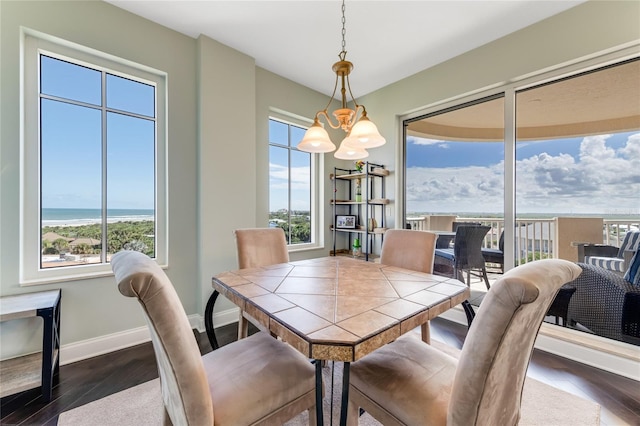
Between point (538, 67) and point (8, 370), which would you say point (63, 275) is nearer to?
point (8, 370)

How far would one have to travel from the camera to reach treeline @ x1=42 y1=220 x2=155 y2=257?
84.0 inches

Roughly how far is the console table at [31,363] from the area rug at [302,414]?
12.0 inches

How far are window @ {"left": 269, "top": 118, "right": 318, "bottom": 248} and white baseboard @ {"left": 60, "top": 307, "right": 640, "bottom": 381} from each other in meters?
1.90

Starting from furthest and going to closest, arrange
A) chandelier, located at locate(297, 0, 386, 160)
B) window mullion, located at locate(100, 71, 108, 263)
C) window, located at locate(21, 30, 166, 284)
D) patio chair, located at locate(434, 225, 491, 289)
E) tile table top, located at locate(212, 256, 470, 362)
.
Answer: patio chair, located at locate(434, 225, 491, 289), window mullion, located at locate(100, 71, 108, 263), window, located at locate(21, 30, 166, 284), chandelier, located at locate(297, 0, 386, 160), tile table top, located at locate(212, 256, 470, 362)

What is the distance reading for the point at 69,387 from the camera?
1789mm

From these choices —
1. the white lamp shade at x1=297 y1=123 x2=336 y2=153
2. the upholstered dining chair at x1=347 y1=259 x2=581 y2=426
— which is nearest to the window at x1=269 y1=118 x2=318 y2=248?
the white lamp shade at x1=297 y1=123 x2=336 y2=153

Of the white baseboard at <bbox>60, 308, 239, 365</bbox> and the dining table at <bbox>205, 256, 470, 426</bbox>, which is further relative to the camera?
the white baseboard at <bbox>60, 308, 239, 365</bbox>

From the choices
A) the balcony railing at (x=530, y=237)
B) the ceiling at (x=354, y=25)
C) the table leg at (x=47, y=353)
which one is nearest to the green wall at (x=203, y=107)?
the ceiling at (x=354, y=25)

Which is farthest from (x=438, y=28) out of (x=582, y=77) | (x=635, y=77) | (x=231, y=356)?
(x=231, y=356)

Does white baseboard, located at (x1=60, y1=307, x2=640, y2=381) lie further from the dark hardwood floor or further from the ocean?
the ocean

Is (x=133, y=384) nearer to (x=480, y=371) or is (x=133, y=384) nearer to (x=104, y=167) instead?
(x=104, y=167)

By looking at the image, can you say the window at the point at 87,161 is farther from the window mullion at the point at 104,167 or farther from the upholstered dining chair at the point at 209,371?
the upholstered dining chair at the point at 209,371

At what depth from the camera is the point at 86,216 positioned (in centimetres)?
226

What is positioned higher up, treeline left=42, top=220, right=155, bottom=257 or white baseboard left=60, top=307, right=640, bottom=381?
treeline left=42, top=220, right=155, bottom=257
